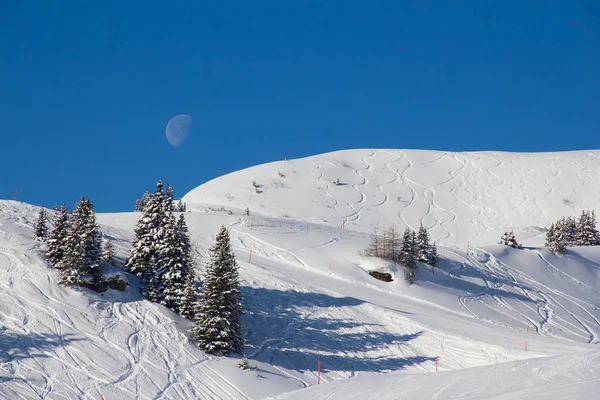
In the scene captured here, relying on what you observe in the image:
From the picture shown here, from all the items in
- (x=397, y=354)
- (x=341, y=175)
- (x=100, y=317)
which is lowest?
(x=397, y=354)

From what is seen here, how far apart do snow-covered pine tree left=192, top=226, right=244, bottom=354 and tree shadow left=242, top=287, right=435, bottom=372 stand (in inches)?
55.5

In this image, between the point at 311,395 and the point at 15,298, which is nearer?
the point at 311,395

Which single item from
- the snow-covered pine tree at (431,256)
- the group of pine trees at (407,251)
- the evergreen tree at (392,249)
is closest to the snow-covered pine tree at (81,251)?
the group of pine trees at (407,251)

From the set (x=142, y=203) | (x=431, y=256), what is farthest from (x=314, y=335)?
(x=142, y=203)

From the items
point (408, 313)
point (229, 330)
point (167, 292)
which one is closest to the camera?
point (229, 330)

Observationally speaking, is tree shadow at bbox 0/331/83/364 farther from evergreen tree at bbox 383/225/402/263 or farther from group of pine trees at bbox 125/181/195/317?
evergreen tree at bbox 383/225/402/263

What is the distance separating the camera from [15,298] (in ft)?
87.7

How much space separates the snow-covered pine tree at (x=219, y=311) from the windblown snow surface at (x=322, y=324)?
30.1 inches

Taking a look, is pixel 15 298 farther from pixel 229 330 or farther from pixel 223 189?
pixel 223 189

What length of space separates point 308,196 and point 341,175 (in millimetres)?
13326

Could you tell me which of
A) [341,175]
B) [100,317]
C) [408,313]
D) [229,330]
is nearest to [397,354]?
[408,313]

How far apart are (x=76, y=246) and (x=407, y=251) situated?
23.9 meters

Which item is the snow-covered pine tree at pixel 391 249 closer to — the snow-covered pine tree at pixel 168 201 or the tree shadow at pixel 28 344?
the snow-covered pine tree at pixel 168 201

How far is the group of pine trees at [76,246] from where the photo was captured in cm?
2811
